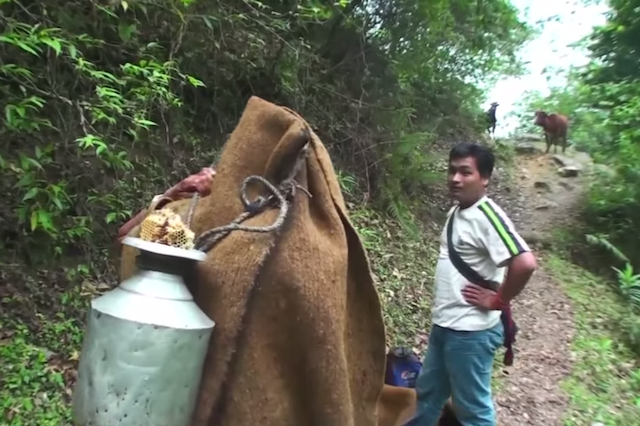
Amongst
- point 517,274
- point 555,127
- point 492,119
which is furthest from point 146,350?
point 555,127

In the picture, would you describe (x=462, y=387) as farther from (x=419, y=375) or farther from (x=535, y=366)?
(x=535, y=366)

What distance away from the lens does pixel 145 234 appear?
4.56 ft

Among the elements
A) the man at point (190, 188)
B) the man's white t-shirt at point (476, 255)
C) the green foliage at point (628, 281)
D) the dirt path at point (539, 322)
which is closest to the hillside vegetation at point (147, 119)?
the dirt path at point (539, 322)

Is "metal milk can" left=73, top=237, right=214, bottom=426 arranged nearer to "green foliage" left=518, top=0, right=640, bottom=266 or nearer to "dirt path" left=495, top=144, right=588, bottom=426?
"dirt path" left=495, top=144, right=588, bottom=426

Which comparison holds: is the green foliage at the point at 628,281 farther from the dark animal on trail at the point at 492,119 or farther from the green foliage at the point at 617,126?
the dark animal on trail at the point at 492,119

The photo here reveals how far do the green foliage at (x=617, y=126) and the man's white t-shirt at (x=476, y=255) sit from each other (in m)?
8.70

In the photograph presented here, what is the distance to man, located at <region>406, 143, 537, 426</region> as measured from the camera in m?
3.23

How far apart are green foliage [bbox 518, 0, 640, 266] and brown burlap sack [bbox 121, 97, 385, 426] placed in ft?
35.2

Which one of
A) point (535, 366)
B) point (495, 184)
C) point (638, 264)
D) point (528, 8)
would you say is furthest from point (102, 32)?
point (528, 8)

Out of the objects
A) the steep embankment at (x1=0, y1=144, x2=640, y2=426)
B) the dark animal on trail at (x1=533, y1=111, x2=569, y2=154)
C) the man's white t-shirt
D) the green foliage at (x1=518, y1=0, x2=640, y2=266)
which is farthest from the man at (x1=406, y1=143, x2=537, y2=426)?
the dark animal on trail at (x1=533, y1=111, x2=569, y2=154)

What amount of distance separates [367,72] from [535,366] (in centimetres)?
402

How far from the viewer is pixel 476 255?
134 inches

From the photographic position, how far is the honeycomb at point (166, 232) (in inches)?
53.9

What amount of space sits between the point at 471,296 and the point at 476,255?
23cm
